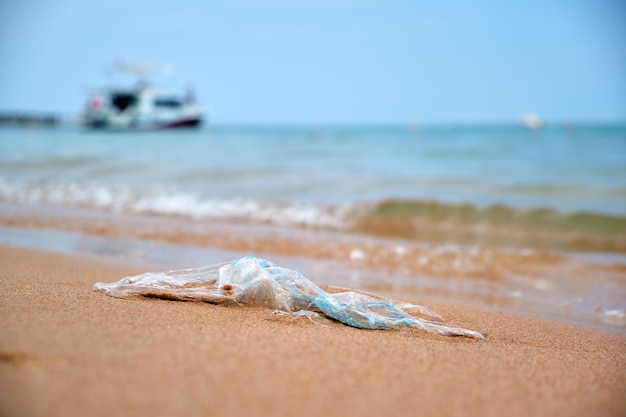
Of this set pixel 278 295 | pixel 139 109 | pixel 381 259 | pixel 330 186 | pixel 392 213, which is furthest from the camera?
pixel 139 109

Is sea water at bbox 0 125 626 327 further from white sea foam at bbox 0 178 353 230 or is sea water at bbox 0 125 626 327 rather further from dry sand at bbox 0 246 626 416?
dry sand at bbox 0 246 626 416

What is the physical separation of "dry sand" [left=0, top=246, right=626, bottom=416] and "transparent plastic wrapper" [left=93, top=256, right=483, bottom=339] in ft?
0.32

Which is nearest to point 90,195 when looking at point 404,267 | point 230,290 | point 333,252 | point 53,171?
point 53,171

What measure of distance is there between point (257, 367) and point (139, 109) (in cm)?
4866

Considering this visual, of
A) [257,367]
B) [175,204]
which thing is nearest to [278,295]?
[257,367]

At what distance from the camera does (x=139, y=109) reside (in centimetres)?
4838

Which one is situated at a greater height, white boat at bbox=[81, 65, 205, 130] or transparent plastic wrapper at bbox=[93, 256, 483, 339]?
white boat at bbox=[81, 65, 205, 130]

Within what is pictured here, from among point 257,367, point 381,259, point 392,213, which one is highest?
point 392,213

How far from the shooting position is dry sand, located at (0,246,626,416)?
6.72 ft

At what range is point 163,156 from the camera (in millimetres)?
19922

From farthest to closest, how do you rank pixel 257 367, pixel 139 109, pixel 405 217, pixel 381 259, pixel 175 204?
pixel 139 109 → pixel 175 204 → pixel 405 217 → pixel 381 259 → pixel 257 367

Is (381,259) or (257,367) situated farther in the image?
(381,259)

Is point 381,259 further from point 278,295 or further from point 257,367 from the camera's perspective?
point 257,367

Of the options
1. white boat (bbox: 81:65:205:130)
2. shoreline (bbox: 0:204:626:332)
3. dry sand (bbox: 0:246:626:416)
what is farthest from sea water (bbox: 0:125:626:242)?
white boat (bbox: 81:65:205:130)
